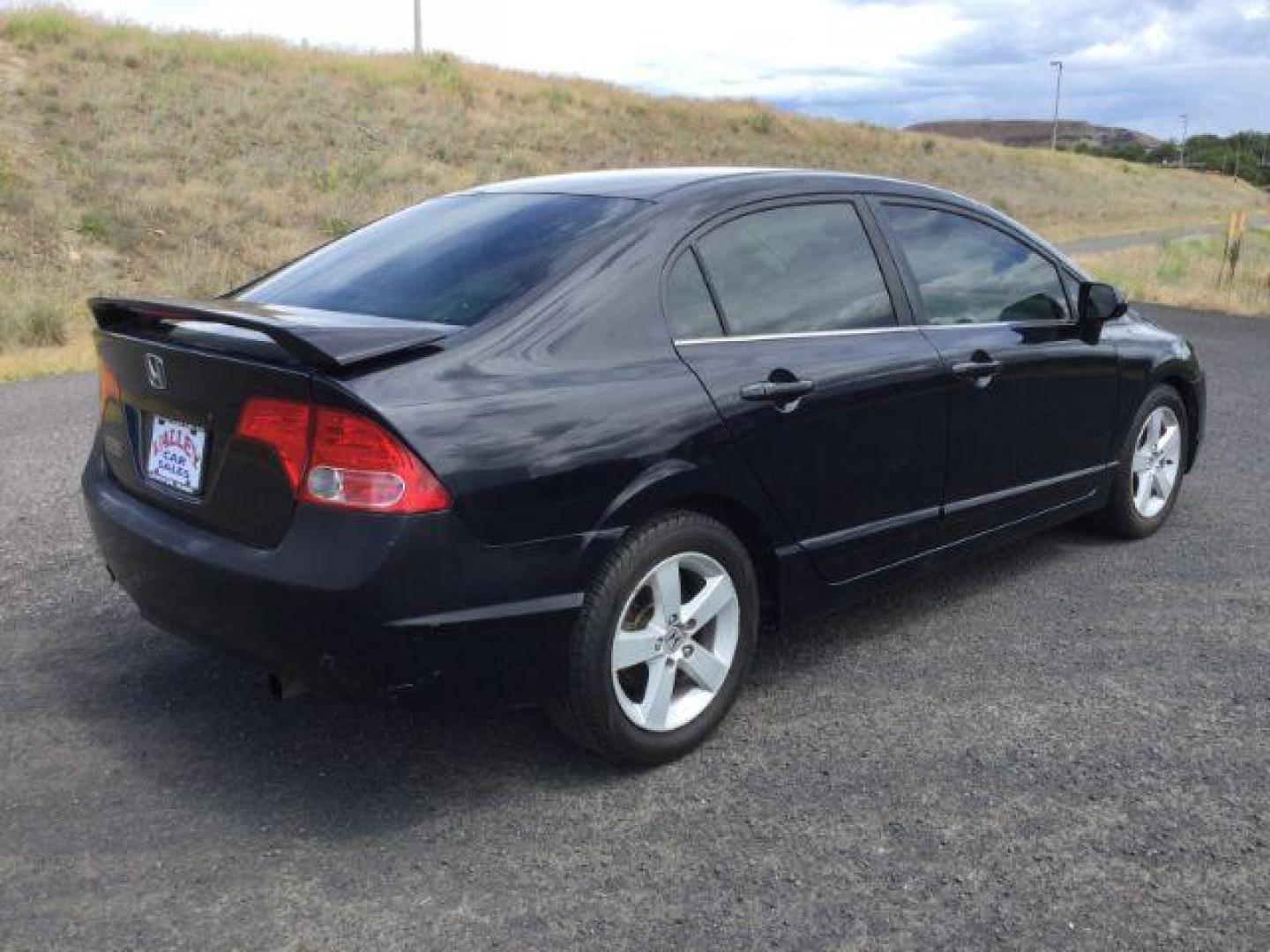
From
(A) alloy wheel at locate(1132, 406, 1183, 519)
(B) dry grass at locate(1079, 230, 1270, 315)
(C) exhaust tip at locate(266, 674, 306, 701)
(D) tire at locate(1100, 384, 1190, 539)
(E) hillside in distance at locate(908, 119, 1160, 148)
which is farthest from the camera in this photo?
(E) hillside in distance at locate(908, 119, 1160, 148)

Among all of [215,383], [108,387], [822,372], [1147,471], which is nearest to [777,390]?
[822,372]

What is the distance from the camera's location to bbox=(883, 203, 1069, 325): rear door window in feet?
13.5

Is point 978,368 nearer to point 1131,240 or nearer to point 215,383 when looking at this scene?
point 215,383

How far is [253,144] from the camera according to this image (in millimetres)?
25641

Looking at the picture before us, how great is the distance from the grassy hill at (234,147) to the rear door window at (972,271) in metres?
8.20

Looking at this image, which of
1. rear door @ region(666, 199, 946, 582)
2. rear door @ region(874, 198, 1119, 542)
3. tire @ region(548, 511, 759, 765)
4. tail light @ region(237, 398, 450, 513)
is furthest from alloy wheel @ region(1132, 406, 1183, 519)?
tail light @ region(237, 398, 450, 513)

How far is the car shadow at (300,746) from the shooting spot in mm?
3080

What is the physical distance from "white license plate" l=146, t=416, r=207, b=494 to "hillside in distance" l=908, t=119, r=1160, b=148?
9203 cm

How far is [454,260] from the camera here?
345 cm

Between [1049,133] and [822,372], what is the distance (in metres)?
125

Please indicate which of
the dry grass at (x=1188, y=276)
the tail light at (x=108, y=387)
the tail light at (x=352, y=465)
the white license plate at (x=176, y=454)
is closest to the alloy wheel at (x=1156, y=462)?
the tail light at (x=352, y=465)

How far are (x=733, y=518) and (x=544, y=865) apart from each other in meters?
1.11

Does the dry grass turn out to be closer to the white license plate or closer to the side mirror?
the side mirror

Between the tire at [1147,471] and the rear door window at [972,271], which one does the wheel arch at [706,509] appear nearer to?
the rear door window at [972,271]
